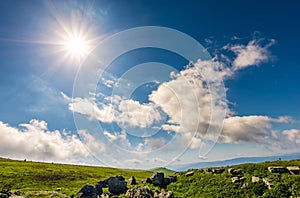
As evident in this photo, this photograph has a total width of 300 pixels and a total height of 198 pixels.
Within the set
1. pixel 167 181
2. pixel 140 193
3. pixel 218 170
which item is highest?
pixel 218 170

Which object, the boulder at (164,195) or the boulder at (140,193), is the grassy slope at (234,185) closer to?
the boulder at (164,195)

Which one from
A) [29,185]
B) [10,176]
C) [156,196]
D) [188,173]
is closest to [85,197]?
[156,196]

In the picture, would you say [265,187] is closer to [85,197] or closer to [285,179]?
[285,179]

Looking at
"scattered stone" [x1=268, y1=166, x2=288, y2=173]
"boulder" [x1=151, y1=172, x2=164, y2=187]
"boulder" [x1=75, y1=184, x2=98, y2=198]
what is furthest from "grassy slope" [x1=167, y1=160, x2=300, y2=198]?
"boulder" [x1=75, y1=184, x2=98, y2=198]

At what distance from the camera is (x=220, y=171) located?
5847 cm

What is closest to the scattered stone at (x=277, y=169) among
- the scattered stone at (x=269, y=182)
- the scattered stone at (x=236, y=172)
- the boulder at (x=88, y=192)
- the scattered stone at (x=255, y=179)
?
the scattered stone at (x=269, y=182)

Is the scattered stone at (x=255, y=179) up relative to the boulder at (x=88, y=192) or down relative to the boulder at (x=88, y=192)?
up

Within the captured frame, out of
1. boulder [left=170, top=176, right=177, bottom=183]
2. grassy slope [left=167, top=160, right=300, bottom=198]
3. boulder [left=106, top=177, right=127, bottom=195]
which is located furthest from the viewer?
boulder [left=170, top=176, right=177, bottom=183]

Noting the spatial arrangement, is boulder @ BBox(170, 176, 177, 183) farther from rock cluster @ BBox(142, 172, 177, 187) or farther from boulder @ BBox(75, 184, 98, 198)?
boulder @ BBox(75, 184, 98, 198)

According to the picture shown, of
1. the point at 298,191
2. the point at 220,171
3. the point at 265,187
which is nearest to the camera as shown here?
the point at 298,191

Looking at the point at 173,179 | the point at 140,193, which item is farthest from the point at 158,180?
the point at 140,193

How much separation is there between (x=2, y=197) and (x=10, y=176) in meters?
63.0

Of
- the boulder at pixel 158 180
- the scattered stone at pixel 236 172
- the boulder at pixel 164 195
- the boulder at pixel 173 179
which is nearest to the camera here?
the boulder at pixel 164 195

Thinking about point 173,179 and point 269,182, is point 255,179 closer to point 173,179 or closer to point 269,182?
point 269,182
